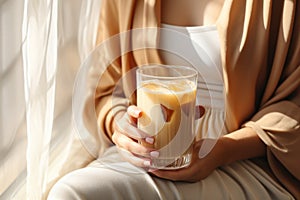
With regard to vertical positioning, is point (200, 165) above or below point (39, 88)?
below

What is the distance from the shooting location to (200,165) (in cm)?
109

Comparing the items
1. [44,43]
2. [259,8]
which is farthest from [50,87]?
[259,8]

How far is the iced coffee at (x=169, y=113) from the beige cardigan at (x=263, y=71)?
132 mm

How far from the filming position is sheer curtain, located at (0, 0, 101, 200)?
0.94 metres

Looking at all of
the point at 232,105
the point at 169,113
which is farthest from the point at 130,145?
the point at 232,105

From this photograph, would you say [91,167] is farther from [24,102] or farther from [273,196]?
[273,196]

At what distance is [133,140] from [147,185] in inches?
3.2

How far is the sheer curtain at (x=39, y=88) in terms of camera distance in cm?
94

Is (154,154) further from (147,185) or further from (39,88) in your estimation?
(39,88)

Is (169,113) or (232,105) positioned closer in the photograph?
(169,113)

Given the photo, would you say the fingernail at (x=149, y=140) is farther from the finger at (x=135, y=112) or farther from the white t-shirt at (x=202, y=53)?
the white t-shirt at (x=202, y=53)

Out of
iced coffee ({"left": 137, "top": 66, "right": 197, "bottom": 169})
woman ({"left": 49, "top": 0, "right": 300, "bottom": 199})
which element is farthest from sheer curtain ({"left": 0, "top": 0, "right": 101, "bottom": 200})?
iced coffee ({"left": 137, "top": 66, "right": 197, "bottom": 169})

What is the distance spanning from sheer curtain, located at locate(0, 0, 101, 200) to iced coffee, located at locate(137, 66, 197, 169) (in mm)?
174

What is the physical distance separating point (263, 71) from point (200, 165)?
0.86 ft
